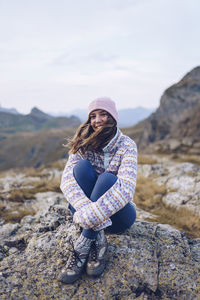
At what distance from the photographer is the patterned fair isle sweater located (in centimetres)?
337

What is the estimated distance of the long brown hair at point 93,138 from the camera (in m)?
4.05

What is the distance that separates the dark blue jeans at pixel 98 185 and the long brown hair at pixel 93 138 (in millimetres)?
328


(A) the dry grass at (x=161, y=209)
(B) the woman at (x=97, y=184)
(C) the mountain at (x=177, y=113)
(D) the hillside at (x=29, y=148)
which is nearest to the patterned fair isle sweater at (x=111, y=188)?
(B) the woman at (x=97, y=184)

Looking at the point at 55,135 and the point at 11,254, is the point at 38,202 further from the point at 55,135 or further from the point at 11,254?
the point at 55,135

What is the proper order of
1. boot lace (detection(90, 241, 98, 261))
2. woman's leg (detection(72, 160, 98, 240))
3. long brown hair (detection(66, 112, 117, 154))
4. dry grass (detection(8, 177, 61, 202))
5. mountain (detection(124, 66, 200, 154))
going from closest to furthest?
1. boot lace (detection(90, 241, 98, 261))
2. woman's leg (detection(72, 160, 98, 240))
3. long brown hair (detection(66, 112, 117, 154))
4. dry grass (detection(8, 177, 61, 202))
5. mountain (detection(124, 66, 200, 154))

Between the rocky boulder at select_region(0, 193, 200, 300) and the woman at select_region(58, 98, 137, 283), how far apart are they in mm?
225

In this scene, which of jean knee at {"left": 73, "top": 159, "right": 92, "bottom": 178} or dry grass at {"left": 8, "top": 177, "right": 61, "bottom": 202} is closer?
jean knee at {"left": 73, "top": 159, "right": 92, "bottom": 178}

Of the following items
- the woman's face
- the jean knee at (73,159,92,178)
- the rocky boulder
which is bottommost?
the rocky boulder

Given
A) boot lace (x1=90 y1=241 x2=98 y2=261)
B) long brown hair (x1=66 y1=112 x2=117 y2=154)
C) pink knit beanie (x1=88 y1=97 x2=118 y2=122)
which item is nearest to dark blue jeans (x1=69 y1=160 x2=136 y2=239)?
long brown hair (x1=66 y1=112 x2=117 y2=154)

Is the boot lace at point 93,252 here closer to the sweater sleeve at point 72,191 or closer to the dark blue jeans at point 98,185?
the dark blue jeans at point 98,185

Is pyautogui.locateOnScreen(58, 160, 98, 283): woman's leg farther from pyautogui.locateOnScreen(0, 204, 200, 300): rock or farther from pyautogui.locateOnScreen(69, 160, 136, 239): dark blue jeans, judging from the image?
pyautogui.locateOnScreen(0, 204, 200, 300): rock

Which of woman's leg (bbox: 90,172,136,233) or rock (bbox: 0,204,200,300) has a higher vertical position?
woman's leg (bbox: 90,172,136,233)

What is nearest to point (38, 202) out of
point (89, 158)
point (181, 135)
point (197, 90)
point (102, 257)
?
point (89, 158)

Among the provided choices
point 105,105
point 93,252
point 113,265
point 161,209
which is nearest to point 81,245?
point 93,252
